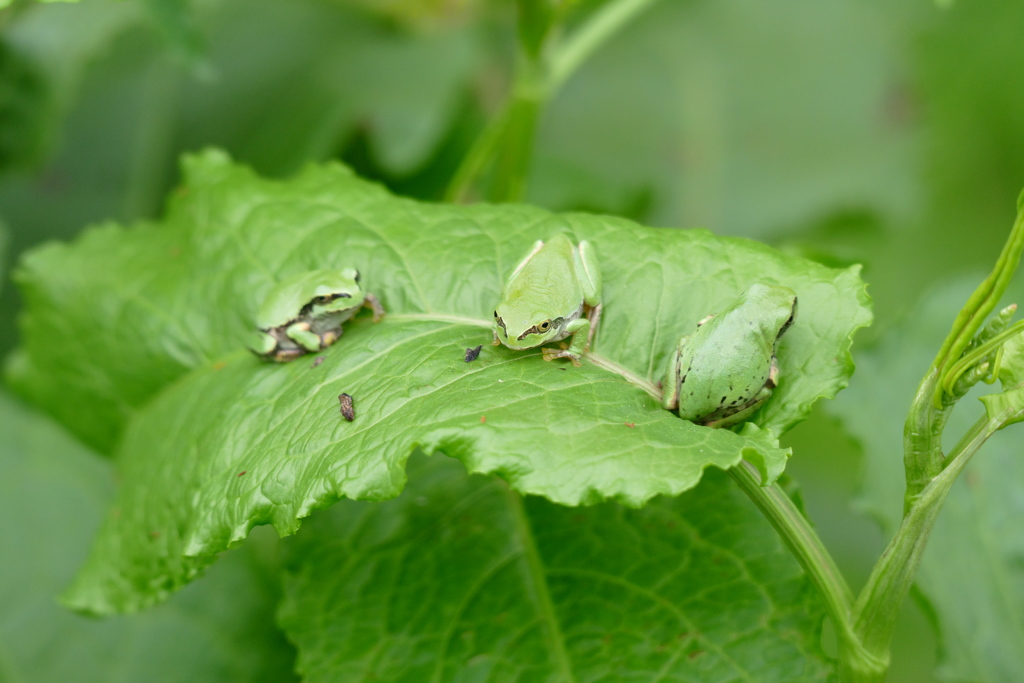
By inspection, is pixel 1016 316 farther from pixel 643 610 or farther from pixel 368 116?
pixel 368 116

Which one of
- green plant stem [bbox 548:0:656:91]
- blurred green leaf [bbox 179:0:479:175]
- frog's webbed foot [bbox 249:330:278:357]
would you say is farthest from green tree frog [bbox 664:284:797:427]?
blurred green leaf [bbox 179:0:479:175]

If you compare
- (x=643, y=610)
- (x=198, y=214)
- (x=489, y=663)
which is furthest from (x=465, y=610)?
(x=198, y=214)

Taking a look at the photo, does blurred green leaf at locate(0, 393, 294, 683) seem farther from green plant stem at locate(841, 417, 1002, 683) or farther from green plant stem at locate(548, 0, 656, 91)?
green plant stem at locate(548, 0, 656, 91)

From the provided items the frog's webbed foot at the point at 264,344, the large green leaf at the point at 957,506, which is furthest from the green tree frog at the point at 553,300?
the large green leaf at the point at 957,506

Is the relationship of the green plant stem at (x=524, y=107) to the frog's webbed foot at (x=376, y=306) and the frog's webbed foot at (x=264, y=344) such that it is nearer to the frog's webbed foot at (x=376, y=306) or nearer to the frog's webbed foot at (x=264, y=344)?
the frog's webbed foot at (x=376, y=306)

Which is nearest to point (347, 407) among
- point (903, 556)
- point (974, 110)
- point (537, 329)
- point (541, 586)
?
point (537, 329)
